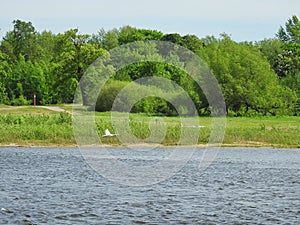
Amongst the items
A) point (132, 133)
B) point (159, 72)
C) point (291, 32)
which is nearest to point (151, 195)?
point (132, 133)

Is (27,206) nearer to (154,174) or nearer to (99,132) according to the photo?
(154,174)

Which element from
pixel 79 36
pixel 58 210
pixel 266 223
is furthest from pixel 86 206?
pixel 79 36

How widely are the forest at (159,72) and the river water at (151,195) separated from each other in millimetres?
37415

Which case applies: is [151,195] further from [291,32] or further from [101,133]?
[291,32]

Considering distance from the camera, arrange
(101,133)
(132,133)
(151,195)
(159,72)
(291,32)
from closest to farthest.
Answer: (151,195), (101,133), (132,133), (159,72), (291,32)

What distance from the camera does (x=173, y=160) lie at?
42.2m

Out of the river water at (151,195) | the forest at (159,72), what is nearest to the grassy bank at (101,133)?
the river water at (151,195)

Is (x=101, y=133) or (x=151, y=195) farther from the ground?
(x=101, y=133)

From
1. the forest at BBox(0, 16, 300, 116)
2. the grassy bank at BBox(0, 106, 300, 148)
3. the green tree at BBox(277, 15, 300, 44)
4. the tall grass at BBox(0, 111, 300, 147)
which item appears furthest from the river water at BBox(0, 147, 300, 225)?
the green tree at BBox(277, 15, 300, 44)

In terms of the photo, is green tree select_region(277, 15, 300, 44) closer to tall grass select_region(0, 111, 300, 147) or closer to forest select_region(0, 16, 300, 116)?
forest select_region(0, 16, 300, 116)

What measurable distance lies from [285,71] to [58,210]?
75.4m

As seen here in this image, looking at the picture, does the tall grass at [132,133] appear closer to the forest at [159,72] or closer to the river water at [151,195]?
the river water at [151,195]

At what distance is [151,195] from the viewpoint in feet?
90.1

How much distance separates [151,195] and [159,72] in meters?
64.1
